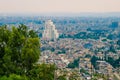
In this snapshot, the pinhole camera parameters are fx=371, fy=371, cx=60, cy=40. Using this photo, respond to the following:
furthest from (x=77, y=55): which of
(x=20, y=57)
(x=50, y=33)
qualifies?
→ (x=20, y=57)

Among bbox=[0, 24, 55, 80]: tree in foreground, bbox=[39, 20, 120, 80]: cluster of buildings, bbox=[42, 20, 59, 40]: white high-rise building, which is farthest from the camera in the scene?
bbox=[42, 20, 59, 40]: white high-rise building

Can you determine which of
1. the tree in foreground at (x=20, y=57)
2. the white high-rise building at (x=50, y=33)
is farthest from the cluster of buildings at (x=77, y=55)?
→ the tree in foreground at (x=20, y=57)

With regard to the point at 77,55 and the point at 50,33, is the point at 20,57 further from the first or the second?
the point at 50,33

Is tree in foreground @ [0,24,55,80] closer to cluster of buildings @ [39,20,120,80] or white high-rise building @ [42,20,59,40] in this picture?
cluster of buildings @ [39,20,120,80]

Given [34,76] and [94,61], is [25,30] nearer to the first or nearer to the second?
[34,76]

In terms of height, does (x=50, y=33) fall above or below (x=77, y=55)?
below

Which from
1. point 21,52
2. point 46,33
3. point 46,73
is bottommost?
point 46,33

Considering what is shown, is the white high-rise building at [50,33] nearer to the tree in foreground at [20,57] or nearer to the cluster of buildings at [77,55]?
the cluster of buildings at [77,55]

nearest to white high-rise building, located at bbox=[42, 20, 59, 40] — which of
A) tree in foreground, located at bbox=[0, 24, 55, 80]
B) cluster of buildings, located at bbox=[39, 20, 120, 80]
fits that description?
cluster of buildings, located at bbox=[39, 20, 120, 80]

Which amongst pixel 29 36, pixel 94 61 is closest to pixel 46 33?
pixel 94 61

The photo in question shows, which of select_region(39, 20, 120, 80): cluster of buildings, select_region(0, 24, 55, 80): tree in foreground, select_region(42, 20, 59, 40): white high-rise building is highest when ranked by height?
select_region(0, 24, 55, 80): tree in foreground

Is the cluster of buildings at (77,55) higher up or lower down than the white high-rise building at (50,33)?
higher up
